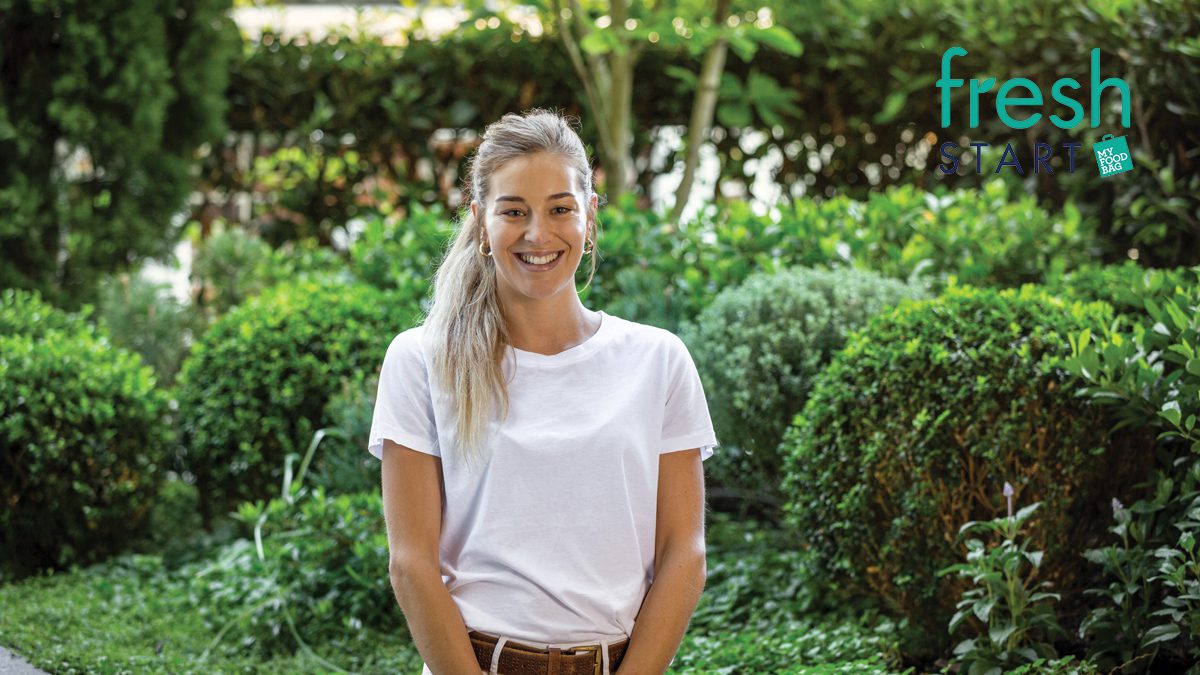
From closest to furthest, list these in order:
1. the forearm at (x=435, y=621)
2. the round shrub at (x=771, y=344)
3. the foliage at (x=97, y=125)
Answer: the forearm at (x=435, y=621) → the round shrub at (x=771, y=344) → the foliage at (x=97, y=125)

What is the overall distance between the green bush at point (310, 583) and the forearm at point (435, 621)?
173 centimetres

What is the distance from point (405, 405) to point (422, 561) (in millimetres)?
293

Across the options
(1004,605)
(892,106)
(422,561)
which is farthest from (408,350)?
(892,106)

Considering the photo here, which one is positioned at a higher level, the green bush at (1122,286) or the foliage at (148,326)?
the green bush at (1122,286)

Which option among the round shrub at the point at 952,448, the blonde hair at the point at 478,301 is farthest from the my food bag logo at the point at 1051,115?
the blonde hair at the point at 478,301

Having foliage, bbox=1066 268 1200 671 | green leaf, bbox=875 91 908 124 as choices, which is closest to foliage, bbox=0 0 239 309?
green leaf, bbox=875 91 908 124

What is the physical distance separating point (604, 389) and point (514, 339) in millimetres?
229

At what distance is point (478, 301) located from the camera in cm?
242

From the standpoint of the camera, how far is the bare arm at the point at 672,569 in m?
2.26

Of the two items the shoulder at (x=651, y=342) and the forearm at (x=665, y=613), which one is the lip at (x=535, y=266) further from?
the forearm at (x=665, y=613)

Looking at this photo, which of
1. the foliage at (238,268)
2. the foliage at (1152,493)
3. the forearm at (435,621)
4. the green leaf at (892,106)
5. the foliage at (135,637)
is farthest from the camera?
the green leaf at (892,106)

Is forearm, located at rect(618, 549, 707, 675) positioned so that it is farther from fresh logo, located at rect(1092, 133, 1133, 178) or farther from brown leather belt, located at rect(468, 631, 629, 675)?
fresh logo, located at rect(1092, 133, 1133, 178)

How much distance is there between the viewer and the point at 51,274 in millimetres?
6160

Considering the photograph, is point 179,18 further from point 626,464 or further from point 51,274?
point 626,464
